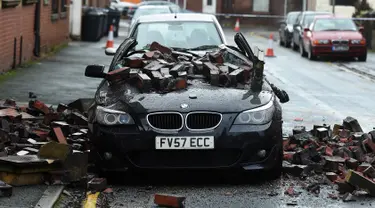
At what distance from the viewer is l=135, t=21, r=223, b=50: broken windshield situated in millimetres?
11945

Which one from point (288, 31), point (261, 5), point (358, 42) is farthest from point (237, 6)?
point (358, 42)

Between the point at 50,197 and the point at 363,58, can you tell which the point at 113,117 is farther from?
the point at 363,58

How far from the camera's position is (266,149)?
28.0ft

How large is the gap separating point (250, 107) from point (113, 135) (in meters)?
1.25

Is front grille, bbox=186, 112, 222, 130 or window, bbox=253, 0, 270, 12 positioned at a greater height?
front grille, bbox=186, 112, 222, 130

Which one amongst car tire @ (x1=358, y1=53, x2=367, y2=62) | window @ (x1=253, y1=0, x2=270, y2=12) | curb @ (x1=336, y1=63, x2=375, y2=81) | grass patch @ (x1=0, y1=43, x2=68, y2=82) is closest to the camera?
grass patch @ (x1=0, y1=43, x2=68, y2=82)

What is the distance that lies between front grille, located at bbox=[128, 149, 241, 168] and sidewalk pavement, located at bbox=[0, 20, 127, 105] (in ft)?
22.1

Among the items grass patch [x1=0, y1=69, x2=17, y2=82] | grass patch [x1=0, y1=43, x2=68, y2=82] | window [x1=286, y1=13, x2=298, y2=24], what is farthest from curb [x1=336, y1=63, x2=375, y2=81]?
window [x1=286, y1=13, x2=298, y2=24]

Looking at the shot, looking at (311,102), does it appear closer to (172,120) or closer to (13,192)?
(172,120)

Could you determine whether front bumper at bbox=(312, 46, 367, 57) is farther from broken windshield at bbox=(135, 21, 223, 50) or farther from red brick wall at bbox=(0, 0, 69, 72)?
broken windshield at bbox=(135, 21, 223, 50)

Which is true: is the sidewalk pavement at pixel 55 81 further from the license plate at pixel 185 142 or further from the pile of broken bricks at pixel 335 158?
the license plate at pixel 185 142

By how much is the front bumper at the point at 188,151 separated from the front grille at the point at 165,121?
0.11 m

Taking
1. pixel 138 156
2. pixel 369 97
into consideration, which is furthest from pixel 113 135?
pixel 369 97

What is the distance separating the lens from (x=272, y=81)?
859 inches
